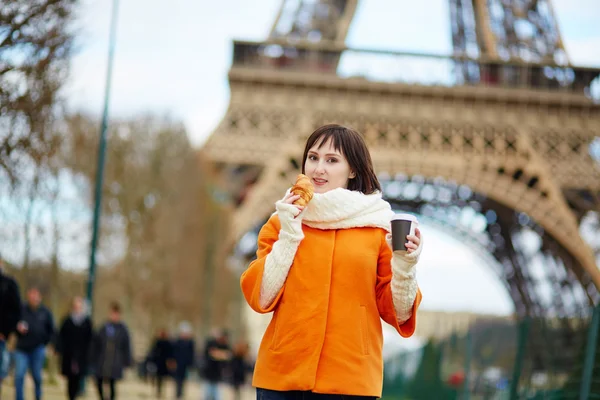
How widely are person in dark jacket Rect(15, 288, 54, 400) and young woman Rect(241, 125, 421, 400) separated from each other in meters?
Answer: 8.00

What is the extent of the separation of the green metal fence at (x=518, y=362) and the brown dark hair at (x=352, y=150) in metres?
4.76

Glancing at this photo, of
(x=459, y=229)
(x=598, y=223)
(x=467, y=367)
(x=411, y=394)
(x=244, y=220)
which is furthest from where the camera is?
(x=459, y=229)

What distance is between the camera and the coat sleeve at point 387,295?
3.49 m

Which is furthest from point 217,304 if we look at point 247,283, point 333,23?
point 247,283

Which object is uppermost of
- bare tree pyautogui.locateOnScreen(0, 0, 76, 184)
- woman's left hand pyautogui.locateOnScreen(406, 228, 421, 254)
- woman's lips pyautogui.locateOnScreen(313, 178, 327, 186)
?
bare tree pyautogui.locateOnScreen(0, 0, 76, 184)

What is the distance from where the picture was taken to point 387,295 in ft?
11.4

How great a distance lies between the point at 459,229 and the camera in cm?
3064

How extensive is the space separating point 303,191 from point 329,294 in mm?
362

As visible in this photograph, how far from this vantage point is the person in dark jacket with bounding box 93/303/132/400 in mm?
12312

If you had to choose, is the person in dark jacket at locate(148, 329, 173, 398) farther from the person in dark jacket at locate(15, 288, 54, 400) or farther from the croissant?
the croissant

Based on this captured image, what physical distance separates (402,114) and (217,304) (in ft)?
82.2

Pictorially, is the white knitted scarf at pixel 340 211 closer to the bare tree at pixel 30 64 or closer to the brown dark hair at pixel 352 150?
the brown dark hair at pixel 352 150

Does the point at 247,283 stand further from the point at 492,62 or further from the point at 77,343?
the point at 492,62

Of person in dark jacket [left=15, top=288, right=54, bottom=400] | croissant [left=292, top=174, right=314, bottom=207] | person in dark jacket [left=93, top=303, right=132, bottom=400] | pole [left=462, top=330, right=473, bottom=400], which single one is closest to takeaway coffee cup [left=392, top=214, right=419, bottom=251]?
croissant [left=292, top=174, right=314, bottom=207]
